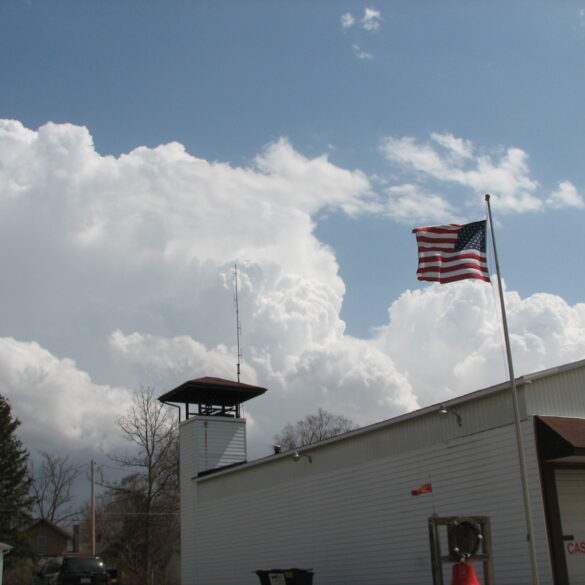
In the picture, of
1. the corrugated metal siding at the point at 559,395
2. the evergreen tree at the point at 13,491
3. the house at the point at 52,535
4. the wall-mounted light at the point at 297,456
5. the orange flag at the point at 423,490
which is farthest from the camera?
the house at the point at 52,535

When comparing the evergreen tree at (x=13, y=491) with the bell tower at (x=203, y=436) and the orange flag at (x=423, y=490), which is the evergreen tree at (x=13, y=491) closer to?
the bell tower at (x=203, y=436)

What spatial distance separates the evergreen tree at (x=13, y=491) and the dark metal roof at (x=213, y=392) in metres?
22.2

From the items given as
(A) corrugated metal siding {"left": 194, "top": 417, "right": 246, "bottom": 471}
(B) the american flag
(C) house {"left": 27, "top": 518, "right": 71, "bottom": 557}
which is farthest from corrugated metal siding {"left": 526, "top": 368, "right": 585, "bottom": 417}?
(C) house {"left": 27, "top": 518, "right": 71, "bottom": 557}

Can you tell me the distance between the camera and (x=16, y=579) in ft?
176

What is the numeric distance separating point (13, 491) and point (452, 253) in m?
45.0

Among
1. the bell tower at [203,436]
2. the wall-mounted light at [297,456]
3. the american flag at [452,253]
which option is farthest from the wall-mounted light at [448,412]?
the bell tower at [203,436]

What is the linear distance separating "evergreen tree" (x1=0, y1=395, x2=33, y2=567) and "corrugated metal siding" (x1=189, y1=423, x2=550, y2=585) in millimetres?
24860

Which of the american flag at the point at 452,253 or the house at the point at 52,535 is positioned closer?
the american flag at the point at 452,253

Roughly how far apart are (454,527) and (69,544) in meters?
71.0

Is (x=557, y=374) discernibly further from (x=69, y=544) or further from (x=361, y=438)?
(x=69, y=544)

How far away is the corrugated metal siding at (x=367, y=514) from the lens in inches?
751

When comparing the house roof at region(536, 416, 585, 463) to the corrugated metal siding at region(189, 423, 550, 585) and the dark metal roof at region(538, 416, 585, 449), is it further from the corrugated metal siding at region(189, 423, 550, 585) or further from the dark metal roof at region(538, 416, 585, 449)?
the corrugated metal siding at region(189, 423, 550, 585)

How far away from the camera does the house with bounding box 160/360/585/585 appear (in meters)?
18.1

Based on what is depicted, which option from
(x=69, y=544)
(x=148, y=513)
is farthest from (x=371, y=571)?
(x=69, y=544)
